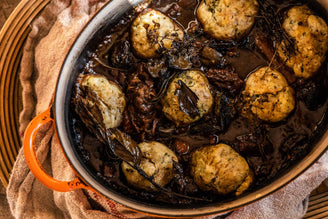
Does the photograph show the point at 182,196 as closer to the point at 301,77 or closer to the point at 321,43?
the point at 301,77

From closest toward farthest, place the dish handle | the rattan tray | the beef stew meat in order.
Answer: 1. the dish handle
2. the beef stew meat
3. the rattan tray

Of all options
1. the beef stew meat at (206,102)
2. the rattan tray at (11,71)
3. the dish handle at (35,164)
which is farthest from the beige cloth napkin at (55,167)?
the dish handle at (35,164)

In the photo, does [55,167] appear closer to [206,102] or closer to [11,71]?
[11,71]

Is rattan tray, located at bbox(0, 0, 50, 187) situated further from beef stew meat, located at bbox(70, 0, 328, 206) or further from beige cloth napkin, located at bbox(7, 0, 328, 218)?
beef stew meat, located at bbox(70, 0, 328, 206)

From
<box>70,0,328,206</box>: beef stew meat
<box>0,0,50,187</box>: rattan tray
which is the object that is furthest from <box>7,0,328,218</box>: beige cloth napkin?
<box>70,0,328,206</box>: beef stew meat

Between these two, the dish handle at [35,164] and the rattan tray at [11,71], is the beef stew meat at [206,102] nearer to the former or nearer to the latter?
the dish handle at [35,164]

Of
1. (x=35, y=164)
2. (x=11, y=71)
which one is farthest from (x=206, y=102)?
(x=11, y=71)

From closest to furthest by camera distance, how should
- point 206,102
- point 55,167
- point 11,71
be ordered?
point 206,102 < point 55,167 < point 11,71
